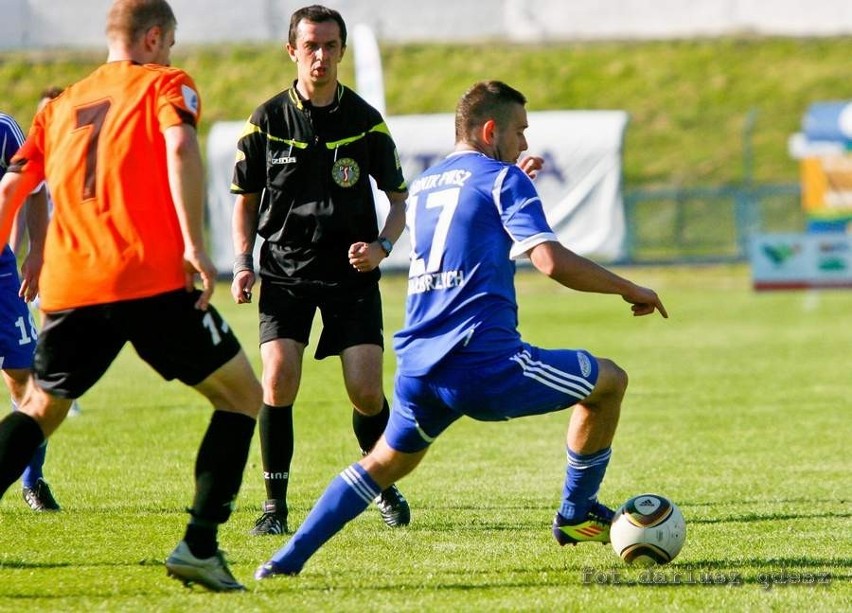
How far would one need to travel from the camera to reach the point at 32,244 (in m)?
6.63

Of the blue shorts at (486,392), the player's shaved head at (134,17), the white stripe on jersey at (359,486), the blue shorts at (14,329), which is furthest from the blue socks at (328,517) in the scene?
the blue shorts at (14,329)

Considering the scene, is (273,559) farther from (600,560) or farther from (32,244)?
(32,244)

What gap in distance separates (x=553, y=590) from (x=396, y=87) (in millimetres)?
33170

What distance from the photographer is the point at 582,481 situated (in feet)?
20.0

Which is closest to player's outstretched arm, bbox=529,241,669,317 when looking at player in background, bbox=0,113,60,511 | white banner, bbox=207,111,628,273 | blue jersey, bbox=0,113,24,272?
player in background, bbox=0,113,60,511

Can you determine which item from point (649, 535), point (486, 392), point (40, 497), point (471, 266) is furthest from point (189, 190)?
point (40, 497)

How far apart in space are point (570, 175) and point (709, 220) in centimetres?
437

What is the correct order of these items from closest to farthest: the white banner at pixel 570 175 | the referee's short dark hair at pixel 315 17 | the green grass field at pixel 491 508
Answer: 1. the green grass field at pixel 491 508
2. the referee's short dark hair at pixel 315 17
3. the white banner at pixel 570 175

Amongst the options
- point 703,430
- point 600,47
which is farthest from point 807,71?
point 703,430

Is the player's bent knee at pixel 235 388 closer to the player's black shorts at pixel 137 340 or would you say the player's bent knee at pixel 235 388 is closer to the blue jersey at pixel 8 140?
the player's black shorts at pixel 137 340

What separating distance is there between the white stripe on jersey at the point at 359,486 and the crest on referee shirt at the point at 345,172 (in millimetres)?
1801

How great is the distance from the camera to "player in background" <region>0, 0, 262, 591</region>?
5121mm

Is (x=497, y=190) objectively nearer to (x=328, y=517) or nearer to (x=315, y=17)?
(x=328, y=517)

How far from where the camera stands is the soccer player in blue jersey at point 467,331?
548 cm
